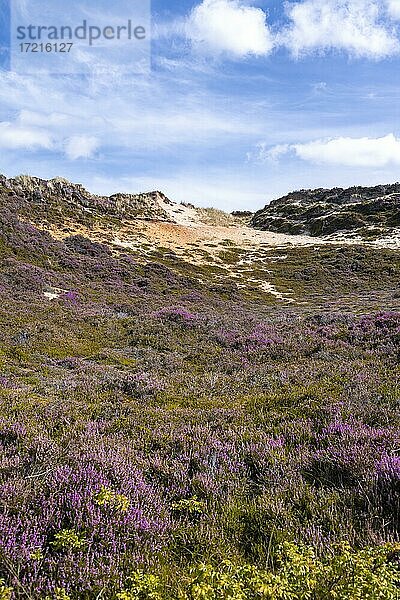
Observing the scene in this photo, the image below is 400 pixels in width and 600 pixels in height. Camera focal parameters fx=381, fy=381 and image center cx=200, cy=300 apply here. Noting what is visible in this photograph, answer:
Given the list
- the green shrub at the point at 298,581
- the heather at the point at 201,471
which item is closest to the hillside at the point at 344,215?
the heather at the point at 201,471

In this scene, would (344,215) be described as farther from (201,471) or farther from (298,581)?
(298,581)

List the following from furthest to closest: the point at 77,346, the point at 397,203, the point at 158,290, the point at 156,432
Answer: the point at 397,203 < the point at 158,290 < the point at 77,346 < the point at 156,432

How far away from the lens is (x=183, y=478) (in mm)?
4855

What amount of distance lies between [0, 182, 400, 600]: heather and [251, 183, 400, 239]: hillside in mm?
74022

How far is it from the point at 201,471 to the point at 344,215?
92.9m

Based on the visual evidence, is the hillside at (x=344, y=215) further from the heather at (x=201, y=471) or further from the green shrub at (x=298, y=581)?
the green shrub at (x=298, y=581)


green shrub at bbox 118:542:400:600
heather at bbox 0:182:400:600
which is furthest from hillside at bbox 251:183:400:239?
green shrub at bbox 118:542:400:600

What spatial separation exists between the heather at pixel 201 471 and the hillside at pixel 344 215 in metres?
74.0

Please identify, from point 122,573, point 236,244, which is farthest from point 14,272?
point 236,244

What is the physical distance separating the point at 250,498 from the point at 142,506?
4.26 feet

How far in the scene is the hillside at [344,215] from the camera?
82.3 metres

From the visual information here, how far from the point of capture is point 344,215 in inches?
3499

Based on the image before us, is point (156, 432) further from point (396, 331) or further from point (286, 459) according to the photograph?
Result: point (396, 331)

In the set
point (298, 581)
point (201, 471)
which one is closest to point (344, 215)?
point (201, 471)
